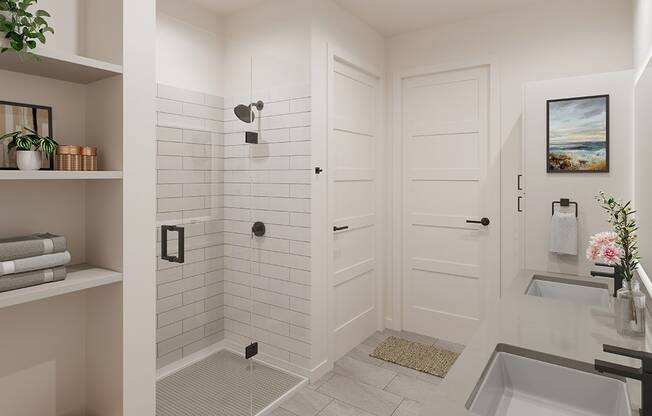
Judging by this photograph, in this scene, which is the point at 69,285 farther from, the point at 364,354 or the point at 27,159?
the point at 364,354

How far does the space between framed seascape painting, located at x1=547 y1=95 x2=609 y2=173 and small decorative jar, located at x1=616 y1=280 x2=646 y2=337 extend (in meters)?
1.21

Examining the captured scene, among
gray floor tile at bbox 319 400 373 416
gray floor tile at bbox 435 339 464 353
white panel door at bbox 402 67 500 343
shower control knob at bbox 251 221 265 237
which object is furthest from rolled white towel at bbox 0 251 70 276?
gray floor tile at bbox 435 339 464 353

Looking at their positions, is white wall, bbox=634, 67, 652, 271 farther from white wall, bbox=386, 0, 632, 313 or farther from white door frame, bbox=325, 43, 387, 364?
white door frame, bbox=325, 43, 387, 364

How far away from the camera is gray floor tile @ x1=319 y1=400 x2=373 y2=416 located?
2318mm

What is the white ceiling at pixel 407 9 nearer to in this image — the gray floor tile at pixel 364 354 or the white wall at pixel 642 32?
the white wall at pixel 642 32

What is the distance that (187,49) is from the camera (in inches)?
89.9

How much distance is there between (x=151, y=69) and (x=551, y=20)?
275 centimetres

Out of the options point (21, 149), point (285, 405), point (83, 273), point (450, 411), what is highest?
point (21, 149)

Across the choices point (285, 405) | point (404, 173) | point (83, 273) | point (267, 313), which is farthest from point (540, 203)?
point (83, 273)

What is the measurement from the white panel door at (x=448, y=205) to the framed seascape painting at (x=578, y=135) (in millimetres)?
579

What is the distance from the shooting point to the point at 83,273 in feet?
4.61

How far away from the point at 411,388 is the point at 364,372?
1.21 feet

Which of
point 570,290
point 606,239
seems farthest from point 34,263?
point 570,290

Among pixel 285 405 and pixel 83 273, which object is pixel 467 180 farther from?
pixel 83 273
